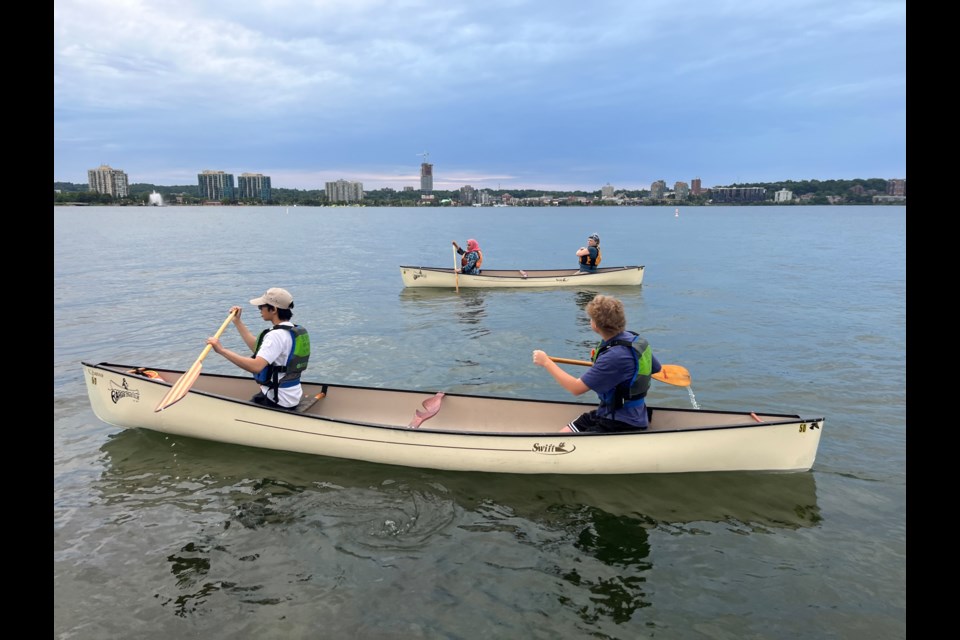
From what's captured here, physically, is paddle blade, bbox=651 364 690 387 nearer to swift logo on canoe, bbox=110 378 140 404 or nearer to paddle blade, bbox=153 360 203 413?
paddle blade, bbox=153 360 203 413

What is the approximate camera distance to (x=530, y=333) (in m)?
16.5

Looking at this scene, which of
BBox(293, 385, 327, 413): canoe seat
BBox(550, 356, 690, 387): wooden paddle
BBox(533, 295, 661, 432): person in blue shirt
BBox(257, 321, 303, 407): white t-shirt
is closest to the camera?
BBox(533, 295, 661, 432): person in blue shirt

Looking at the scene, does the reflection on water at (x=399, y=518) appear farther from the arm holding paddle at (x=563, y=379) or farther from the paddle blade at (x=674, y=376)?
the arm holding paddle at (x=563, y=379)

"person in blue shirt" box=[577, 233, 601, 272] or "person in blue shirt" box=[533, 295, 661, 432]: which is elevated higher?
"person in blue shirt" box=[577, 233, 601, 272]

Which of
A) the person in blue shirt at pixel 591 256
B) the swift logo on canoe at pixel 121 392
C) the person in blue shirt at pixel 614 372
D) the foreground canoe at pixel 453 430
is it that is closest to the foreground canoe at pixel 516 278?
the person in blue shirt at pixel 591 256

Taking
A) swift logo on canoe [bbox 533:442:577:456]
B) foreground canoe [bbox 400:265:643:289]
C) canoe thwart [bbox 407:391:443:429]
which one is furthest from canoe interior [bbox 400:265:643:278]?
swift logo on canoe [bbox 533:442:577:456]

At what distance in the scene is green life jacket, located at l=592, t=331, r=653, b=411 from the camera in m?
6.85

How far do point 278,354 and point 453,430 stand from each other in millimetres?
2560

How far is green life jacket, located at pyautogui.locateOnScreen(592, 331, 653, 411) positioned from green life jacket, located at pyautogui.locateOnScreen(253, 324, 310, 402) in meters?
3.99

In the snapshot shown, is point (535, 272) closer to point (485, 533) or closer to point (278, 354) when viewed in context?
point (278, 354)

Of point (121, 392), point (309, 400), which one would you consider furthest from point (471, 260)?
point (121, 392)
